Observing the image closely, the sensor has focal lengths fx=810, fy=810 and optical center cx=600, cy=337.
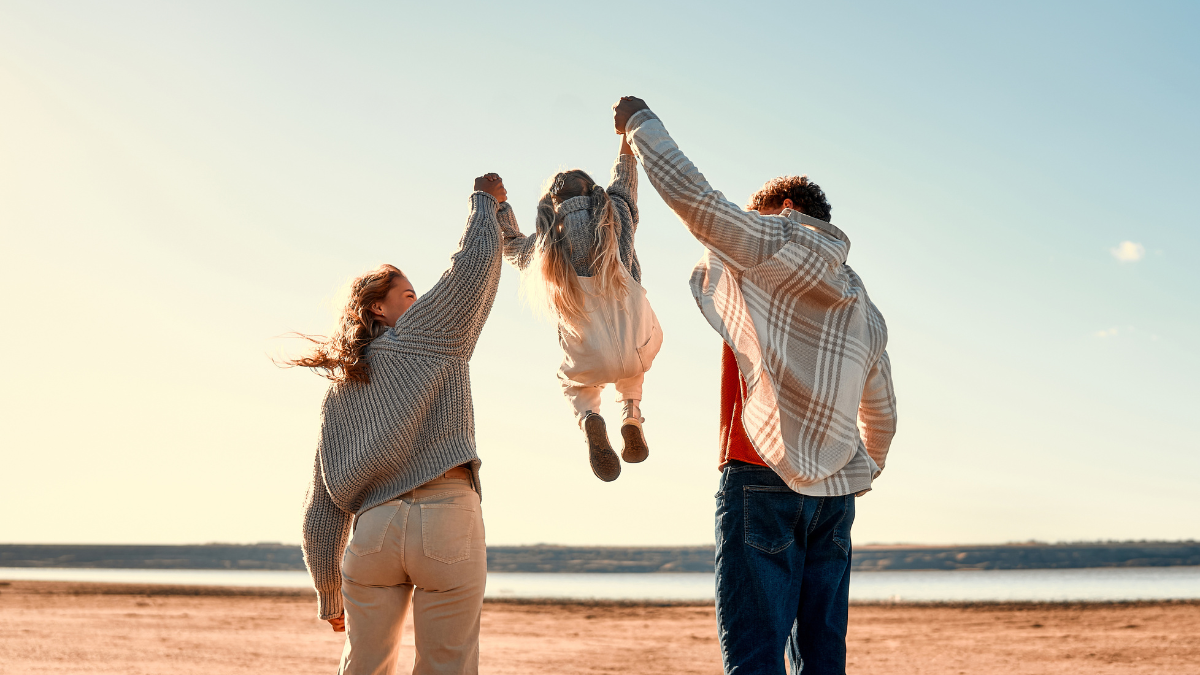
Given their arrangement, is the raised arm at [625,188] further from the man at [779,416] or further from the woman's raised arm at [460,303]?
the man at [779,416]

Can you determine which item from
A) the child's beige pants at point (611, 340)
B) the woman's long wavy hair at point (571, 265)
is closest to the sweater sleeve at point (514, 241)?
the woman's long wavy hair at point (571, 265)

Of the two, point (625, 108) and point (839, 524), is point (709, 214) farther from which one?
point (839, 524)

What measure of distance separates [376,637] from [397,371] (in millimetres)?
881

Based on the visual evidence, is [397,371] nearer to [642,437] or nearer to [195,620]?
[642,437]

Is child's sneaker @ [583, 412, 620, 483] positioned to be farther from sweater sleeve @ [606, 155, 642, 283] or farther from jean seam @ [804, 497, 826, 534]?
jean seam @ [804, 497, 826, 534]

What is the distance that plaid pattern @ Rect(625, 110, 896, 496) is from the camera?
2.27m

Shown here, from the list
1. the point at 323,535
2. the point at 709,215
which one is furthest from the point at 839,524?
the point at 323,535

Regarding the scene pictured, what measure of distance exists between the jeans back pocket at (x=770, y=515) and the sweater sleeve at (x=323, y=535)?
62.5 inches

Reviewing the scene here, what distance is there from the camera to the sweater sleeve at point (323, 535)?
119 inches

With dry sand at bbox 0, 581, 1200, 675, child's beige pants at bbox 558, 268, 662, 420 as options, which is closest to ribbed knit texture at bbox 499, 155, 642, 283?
child's beige pants at bbox 558, 268, 662, 420

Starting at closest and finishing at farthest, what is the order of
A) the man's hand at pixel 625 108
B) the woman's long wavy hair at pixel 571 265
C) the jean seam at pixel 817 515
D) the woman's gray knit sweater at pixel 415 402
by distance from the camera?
the jean seam at pixel 817 515 → the man's hand at pixel 625 108 → the woman's gray knit sweater at pixel 415 402 → the woman's long wavy hair at pixel 571 265

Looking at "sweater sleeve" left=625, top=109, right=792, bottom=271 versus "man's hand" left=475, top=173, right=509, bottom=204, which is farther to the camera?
"man's hand" left=475, top=173, right=509, bottom=204

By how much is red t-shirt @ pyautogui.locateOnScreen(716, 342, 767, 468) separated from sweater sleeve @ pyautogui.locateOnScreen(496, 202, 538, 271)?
1383mm

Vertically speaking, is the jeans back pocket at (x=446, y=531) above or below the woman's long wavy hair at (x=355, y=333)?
below
